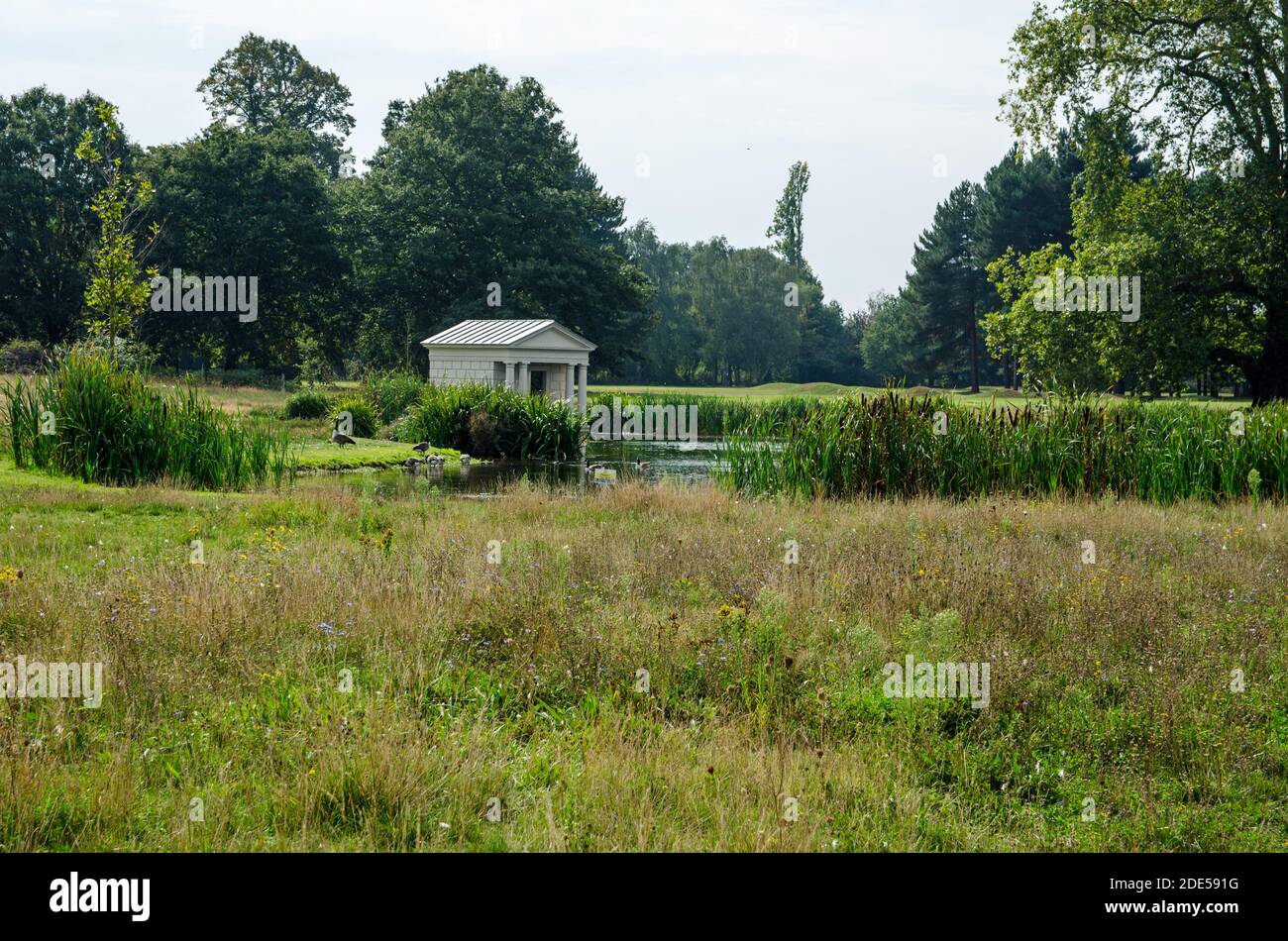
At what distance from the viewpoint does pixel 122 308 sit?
34.6 m

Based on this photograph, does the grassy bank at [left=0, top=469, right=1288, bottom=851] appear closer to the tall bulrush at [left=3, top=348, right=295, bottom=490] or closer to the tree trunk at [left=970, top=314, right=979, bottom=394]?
the tall bulrush at [left=3, top=348, right=295, bottom=490]

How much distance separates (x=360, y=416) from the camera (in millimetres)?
31484

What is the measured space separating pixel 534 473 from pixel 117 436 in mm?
9042

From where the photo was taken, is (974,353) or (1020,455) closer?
(1020,455)

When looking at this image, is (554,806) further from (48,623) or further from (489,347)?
(489,347)

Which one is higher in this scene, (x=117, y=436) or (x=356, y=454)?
(x=117, y=436)


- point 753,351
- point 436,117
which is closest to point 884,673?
point 436,117

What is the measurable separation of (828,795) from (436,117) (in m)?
56.6

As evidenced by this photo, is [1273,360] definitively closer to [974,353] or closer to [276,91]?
[974,353]

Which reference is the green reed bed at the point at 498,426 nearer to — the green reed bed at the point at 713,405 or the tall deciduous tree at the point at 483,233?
the green reed bed at the point at 713,405

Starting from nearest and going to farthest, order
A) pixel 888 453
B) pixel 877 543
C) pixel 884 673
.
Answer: pixel 884 673
pixel 877 543
pixel 888 453

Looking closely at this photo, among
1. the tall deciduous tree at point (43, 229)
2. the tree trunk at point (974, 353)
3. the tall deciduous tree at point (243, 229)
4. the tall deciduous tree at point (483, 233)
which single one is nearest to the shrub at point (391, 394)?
the tall deciduous tree at point (483, 233)

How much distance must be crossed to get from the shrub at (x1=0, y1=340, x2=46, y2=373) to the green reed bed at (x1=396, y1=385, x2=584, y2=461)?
16.5m

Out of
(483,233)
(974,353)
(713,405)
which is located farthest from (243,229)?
(974,353)
